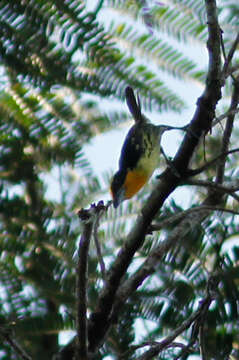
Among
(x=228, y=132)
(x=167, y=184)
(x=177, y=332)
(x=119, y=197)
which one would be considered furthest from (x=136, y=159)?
(x=177, y=332)

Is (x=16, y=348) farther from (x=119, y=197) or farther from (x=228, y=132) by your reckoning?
(x=119, y=197)

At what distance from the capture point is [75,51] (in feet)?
9.66

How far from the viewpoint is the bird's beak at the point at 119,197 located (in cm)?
375

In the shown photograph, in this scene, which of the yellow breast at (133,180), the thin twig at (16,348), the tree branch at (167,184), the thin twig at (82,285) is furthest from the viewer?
the yellow breast at (133,180)

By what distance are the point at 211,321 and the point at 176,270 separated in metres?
0.30

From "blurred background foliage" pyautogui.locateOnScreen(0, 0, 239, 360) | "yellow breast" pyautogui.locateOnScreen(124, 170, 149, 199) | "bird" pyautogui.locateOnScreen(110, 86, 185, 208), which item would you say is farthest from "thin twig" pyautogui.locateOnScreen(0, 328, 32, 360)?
"yellow breast" pyautogui.locateOnScreen(124, 170, 149, 199)

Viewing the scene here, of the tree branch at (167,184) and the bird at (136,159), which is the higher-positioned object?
the bird at (136,159)

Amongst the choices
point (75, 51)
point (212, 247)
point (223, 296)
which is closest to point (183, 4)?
point (75, 51)

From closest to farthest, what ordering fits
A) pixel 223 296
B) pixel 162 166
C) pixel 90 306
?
pixel 223 296
pixel 90 306
pixel 162 166

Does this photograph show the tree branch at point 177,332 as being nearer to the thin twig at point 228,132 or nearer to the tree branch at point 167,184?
the tree branch at point 167,184

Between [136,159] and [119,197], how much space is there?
0.92ft

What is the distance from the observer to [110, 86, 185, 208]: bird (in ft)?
12.3

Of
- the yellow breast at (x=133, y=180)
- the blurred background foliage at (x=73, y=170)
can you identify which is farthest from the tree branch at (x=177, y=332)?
the yellow breast at (x=133, y=180)

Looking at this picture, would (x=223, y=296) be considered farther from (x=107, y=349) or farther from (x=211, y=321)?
(x=107, y=349)
